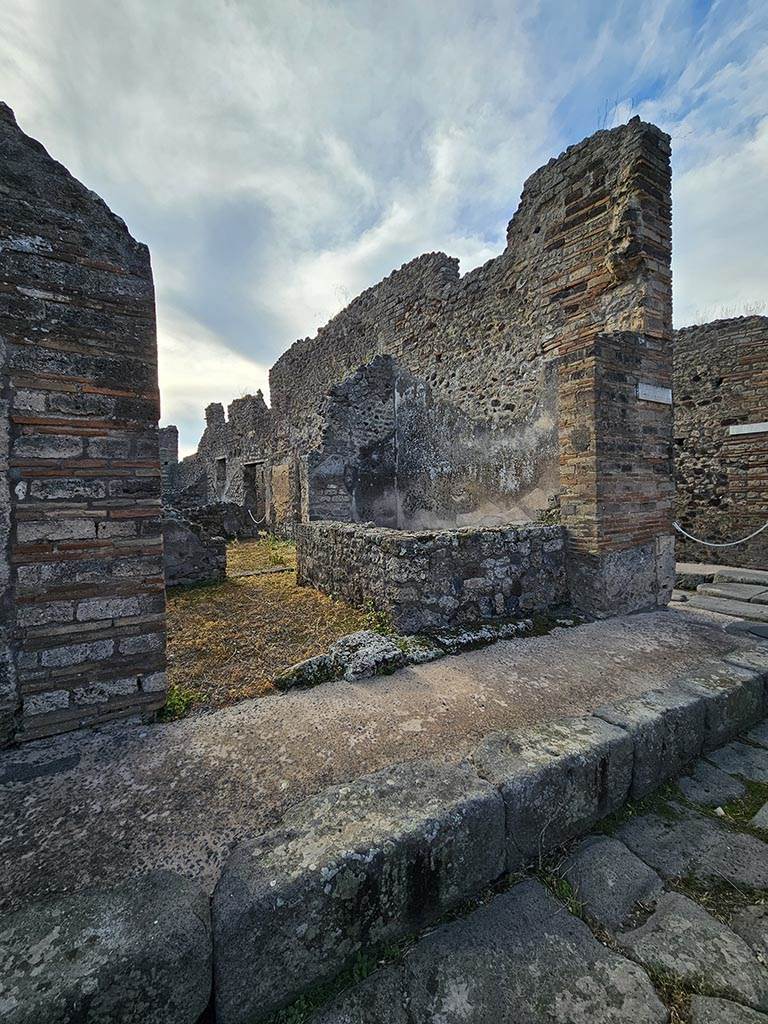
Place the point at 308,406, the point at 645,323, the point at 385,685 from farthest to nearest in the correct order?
the point at 308,406 < the point at 645,323 < the point at 385,685

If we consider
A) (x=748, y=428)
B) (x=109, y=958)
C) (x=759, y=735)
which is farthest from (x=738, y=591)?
(x=109, y=958)

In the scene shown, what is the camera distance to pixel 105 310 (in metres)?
2.52

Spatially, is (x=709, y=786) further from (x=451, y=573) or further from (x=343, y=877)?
(x=343, y=877)

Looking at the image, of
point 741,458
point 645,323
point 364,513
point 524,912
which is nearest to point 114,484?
point 524,912

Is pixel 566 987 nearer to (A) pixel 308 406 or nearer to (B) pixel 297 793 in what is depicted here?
(B) pixel 297 793

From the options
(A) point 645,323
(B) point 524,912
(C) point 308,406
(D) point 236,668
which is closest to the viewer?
(B) point 524,912

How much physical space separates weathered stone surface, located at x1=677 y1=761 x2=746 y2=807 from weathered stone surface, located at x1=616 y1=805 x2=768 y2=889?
7.1 inches

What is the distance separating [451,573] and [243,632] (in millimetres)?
2043

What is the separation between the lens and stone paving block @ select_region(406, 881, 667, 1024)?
143 centimetres

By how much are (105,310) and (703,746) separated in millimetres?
4554

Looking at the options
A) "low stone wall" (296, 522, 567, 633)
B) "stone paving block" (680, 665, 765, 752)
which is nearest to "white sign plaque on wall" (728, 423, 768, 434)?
"low stone wall" (296, 522, 567, 633)

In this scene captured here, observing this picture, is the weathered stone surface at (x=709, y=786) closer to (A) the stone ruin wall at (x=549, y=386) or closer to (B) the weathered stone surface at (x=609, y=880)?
(B) the weathered stone surface at (x=609, y=880)

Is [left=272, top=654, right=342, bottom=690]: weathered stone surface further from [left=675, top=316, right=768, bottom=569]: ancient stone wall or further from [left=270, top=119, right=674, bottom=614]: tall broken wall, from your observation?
[left=675, top=316, right=768, bottom=569]: ancient stone wall

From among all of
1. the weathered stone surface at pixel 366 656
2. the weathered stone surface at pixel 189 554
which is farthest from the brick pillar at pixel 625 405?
the weathered stone surface at pixel 189 554
